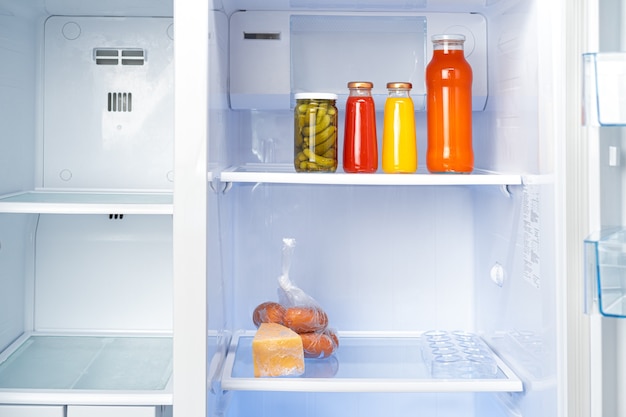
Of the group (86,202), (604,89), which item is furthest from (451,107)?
(86,202)

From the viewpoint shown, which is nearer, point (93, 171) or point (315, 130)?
point (315, 130)

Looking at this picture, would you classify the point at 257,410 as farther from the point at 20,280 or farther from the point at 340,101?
the point at 340,101

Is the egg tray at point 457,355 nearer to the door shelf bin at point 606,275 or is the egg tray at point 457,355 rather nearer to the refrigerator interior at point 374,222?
the refrigerator interior at point 374,222

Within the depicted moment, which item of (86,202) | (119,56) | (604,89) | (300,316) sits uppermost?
(119,56)

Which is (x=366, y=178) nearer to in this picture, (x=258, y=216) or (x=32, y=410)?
(x=258, y=216)

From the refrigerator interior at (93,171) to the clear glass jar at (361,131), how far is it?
53cm

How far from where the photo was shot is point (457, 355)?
1.69m

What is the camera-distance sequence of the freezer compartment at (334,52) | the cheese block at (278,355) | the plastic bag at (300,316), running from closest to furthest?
1. the cheese block at (278,355)
2. the plastic bag at (300,316)
3. the freezer compartment at (334,52)

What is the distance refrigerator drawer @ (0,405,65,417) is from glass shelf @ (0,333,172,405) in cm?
1

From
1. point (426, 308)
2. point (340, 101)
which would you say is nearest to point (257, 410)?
point (426, 308)

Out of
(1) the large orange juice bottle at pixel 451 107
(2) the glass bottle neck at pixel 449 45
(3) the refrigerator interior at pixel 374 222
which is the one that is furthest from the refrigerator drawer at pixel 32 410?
(2) the glass bottle neck at pixel 449 45

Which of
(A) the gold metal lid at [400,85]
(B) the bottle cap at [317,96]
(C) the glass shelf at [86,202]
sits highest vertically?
(A) the gold metal lid at [400,85]

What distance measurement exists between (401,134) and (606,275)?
2.17ft

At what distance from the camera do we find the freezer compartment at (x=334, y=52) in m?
1.80
